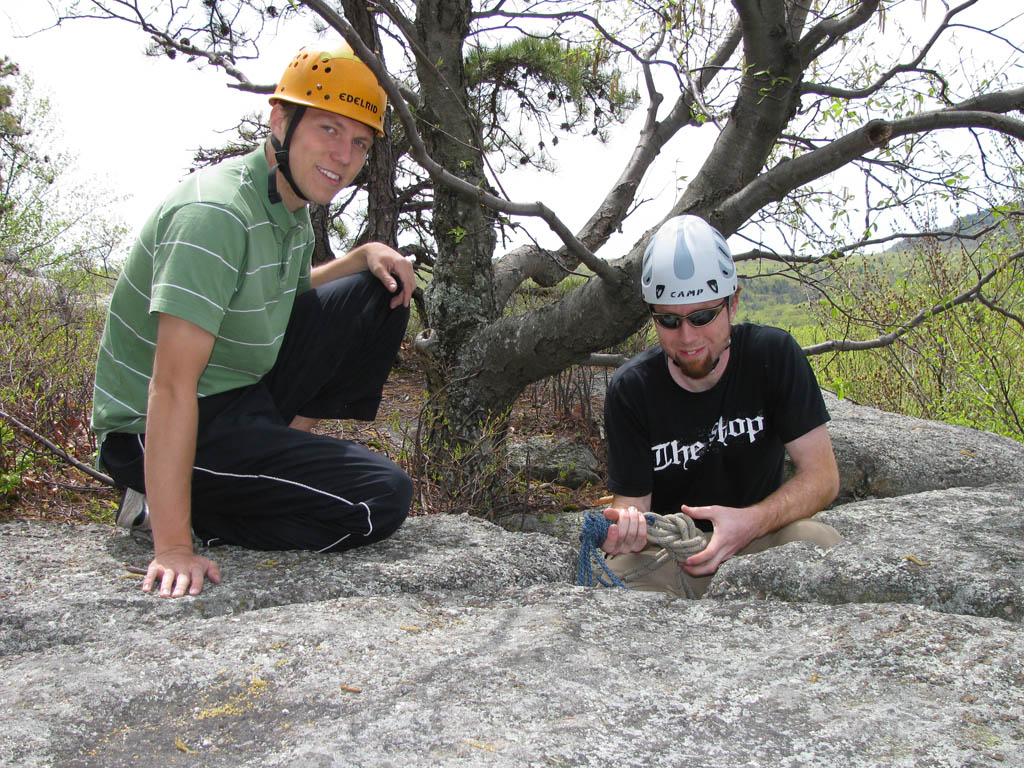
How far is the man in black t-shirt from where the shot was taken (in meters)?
2.52

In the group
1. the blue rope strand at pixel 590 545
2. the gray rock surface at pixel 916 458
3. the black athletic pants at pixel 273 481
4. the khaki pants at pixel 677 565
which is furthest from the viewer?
the gray rock surface at pixel 916 458

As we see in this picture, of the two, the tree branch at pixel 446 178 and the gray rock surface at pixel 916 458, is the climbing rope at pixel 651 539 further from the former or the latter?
the gray rock surface at pixel 916 458

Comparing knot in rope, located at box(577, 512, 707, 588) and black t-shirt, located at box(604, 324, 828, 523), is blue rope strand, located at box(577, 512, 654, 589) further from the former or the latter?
black t-shirt, located at box(604, 324, 828, 523)

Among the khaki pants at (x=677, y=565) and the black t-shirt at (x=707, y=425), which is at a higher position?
the black t-shirt at (x=707, y=425)

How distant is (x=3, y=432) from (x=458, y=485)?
1.94 m

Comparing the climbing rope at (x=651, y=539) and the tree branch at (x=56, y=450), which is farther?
the tree branch at (x=56, y=450)

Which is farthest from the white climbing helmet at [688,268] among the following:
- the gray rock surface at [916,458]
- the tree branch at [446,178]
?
the gray rock surface at [916,458]

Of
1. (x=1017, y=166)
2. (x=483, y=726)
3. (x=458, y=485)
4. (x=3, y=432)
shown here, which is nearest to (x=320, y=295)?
(x=458, y=485)

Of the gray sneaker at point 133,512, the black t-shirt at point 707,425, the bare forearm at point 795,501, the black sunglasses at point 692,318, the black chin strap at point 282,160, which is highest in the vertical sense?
the black chin strap at point 282,160

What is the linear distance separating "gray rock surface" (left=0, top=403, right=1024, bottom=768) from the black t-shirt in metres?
0.42

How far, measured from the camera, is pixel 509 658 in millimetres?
1670

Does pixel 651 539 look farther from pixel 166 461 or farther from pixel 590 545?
pixel 166 461

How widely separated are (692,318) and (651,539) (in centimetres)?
71

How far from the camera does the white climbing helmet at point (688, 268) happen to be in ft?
8.25
